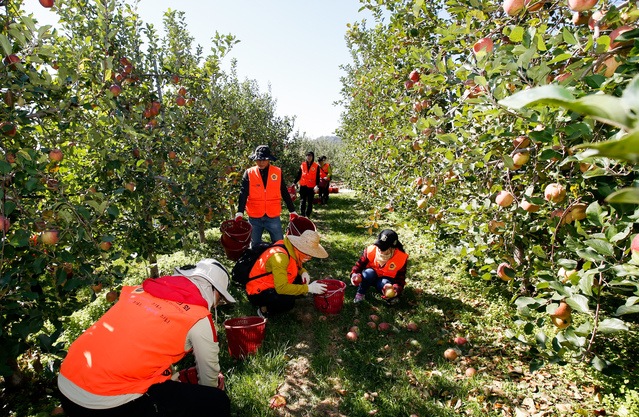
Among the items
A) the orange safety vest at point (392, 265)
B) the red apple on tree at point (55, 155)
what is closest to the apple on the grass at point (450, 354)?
the orange safety vest at point (392, 265)

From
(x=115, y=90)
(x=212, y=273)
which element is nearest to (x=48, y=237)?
(x=212, y=273)

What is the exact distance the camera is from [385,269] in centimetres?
445

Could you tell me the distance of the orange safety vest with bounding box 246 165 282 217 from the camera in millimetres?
5062

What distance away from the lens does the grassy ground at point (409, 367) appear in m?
2.71

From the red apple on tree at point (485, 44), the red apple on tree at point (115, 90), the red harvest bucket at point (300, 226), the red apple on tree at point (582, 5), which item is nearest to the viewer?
the red apple on tree at point (582, 5)

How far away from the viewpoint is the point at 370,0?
4484 mm

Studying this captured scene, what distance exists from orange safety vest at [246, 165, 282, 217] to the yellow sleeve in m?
1.59

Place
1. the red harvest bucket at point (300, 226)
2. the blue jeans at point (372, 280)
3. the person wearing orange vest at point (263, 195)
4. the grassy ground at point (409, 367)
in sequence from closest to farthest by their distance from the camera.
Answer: the grassy ground at point (409, 367) < the blue jeans at point (372, 280) < the red harvest bucket at point (300, 226) < the person wearing orange vest at point (263, 195)

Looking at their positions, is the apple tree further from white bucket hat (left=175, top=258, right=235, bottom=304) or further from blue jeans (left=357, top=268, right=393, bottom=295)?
white bucket hat (left=175, top=258, right=235, bottom=304)

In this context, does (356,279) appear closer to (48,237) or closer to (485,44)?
(485,44)

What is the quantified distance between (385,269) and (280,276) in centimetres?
154

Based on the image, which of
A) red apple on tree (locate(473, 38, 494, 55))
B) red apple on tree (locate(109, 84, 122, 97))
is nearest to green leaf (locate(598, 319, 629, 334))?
red apple on tree (locate(473, 38, 494, 55))

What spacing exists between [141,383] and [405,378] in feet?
7.13

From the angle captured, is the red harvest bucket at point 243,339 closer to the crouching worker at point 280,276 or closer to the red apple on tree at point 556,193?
the crouching worker at point 280,276
